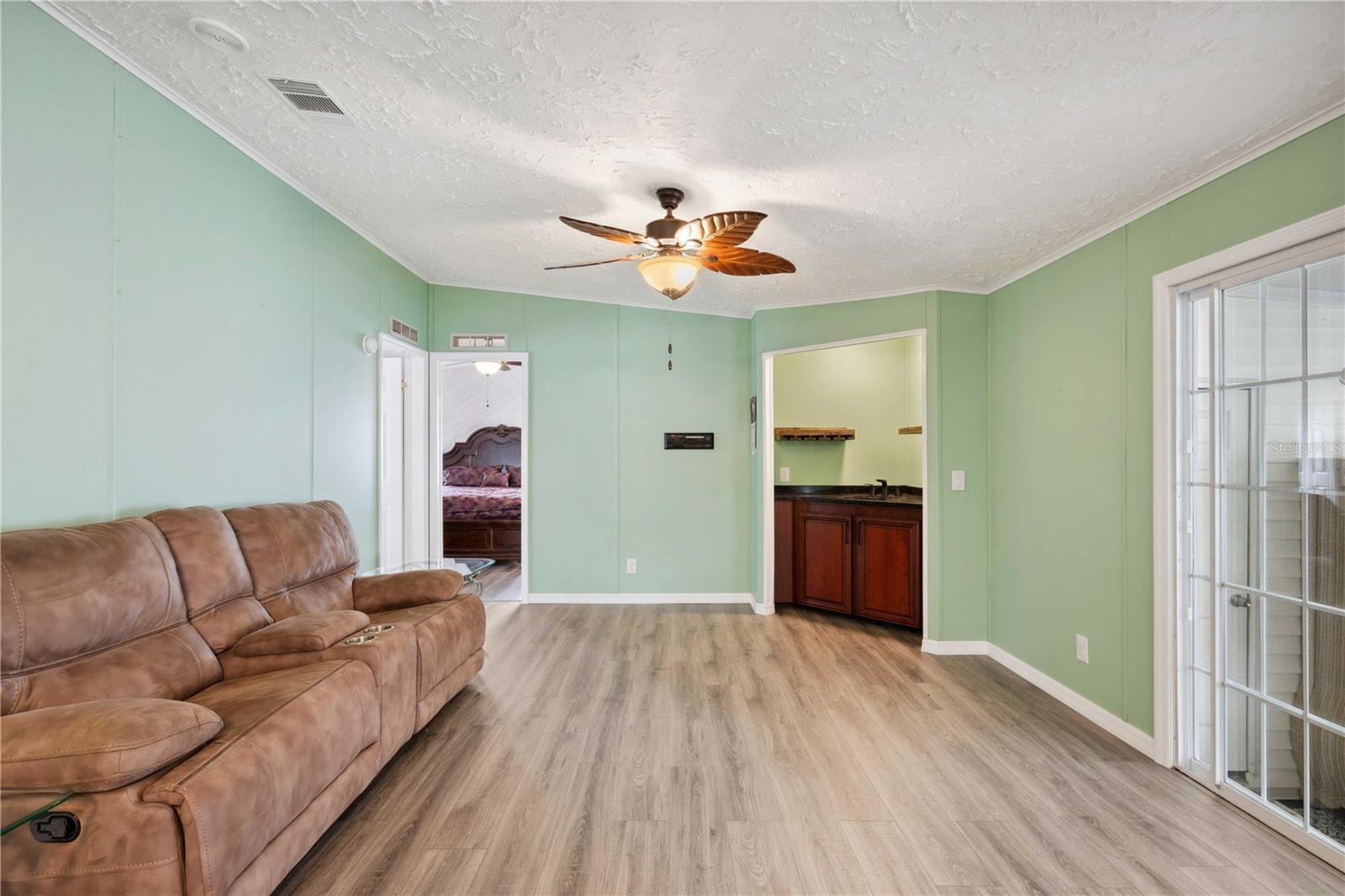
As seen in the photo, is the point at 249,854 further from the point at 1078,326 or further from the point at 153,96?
the point at 1078,326

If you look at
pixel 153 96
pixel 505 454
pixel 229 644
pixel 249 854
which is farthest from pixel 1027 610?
pixel 505 454

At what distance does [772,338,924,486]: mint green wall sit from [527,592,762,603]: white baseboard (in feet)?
4.03

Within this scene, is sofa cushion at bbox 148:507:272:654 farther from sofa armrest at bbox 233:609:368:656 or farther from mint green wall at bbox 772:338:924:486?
mint green wall at bbox 772:338:924:486

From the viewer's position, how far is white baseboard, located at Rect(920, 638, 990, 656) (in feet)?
12.8

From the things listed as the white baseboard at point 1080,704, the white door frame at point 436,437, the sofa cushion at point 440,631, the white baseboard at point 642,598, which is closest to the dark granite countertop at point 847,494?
the white baseboard at point 642,598

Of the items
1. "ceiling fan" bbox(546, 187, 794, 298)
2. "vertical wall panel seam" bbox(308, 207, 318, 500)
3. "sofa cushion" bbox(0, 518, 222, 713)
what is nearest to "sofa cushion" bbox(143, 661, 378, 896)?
"sofa cushion" bbox(0, 518, 222, 713)

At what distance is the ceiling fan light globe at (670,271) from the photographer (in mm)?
2742

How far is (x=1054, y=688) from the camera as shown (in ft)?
10.4

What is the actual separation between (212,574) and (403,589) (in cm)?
93

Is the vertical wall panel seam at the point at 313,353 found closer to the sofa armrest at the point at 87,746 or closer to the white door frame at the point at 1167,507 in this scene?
the sofa armrest at the point at 87,746

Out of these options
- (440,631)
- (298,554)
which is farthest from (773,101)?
(298,554)

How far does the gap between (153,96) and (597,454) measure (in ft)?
11.4

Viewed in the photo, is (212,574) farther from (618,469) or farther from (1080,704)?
(1080,704)

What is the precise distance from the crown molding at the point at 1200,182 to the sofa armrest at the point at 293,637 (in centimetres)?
388
